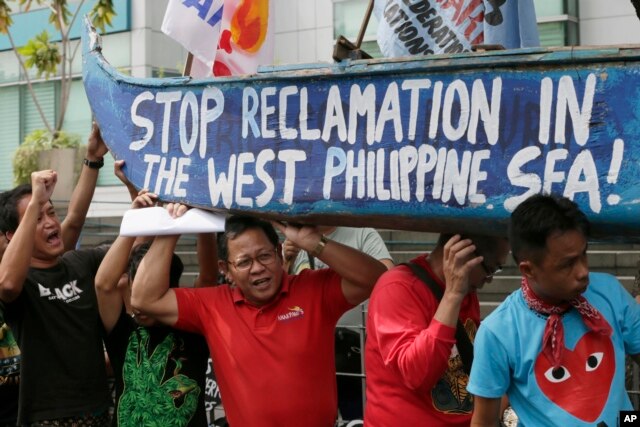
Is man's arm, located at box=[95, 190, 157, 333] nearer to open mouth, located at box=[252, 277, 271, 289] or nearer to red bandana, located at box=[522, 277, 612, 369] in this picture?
open mouth, located at box=[252, 277, 271, 289]

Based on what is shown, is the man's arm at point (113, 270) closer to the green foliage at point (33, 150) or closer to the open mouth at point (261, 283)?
the open mouth at point (261, 283)

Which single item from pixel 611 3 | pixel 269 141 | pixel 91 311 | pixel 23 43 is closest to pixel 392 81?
pixel 269 141

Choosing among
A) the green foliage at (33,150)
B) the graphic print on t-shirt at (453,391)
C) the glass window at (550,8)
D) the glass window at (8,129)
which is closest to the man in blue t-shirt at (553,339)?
the graphic print on t-shirt at (453,391)

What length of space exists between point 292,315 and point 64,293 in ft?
3.74

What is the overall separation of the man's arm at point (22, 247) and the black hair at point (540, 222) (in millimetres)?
2207

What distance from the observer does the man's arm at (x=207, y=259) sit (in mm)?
4516

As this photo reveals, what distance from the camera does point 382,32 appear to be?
178 inches

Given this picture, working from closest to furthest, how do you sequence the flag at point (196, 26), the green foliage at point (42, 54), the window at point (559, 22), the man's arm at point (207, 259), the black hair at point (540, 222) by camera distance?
the black hair at point (540, 222) → the flag at point (196, 26) → the man's arm at point (207, 259) → the window at point (559, 22) → the green foliage at point (42, 54)

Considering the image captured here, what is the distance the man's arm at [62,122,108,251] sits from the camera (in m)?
4.64

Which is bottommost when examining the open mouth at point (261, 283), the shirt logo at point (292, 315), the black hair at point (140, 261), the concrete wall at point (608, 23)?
the shirt logo at point (292, 315)

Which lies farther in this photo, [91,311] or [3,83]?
[3,83]

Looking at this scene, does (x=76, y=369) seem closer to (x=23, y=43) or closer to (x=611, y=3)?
(x=611, y=3)

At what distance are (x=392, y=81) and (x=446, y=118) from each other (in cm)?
24

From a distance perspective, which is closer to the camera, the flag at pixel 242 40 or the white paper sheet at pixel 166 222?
the white paper sheet at pixel 166 222
